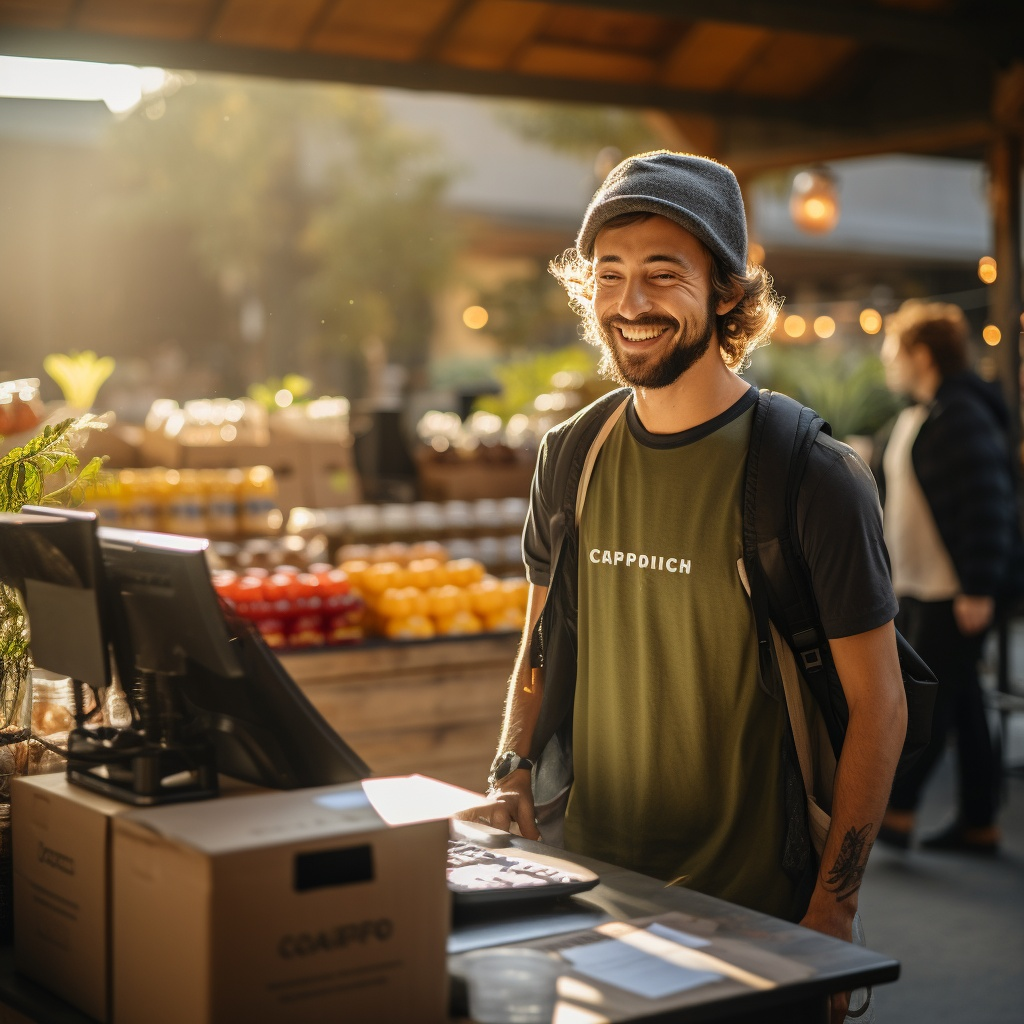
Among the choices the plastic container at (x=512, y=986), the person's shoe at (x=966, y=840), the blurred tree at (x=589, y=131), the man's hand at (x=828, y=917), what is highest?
the blurred tree at (x=589, y=131)

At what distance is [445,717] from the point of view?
15.2 feet

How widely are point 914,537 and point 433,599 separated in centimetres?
173

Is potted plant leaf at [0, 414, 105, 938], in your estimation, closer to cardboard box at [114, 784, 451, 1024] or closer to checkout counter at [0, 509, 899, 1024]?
checkout counter at [0, 509, 899, 1024]

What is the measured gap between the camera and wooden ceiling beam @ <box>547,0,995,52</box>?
16.3 feet

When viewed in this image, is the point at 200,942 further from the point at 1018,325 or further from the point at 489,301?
the point at 489,301

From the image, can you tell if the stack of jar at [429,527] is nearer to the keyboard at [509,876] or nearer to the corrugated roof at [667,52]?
the corrugated roof at [667,52]

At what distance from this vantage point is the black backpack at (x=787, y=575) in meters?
1.95

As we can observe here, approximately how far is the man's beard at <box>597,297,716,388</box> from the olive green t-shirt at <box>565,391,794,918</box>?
0.10 metres

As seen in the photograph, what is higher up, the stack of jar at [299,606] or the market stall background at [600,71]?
the market stall background at [600,71]

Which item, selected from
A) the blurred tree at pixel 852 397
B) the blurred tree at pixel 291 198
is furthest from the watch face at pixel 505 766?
the blurred tree at pixel 291 198

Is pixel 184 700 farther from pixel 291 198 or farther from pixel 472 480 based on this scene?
pixel 291 198

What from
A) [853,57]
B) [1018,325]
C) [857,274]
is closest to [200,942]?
[1018,325]

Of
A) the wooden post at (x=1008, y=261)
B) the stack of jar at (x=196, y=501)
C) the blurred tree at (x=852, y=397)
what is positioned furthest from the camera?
the blurred tree at (x=852, y=397)

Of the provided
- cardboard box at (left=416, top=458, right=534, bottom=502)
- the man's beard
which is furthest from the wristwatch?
cardboard box at (left=416, top=458, right=534, bottom=502)
